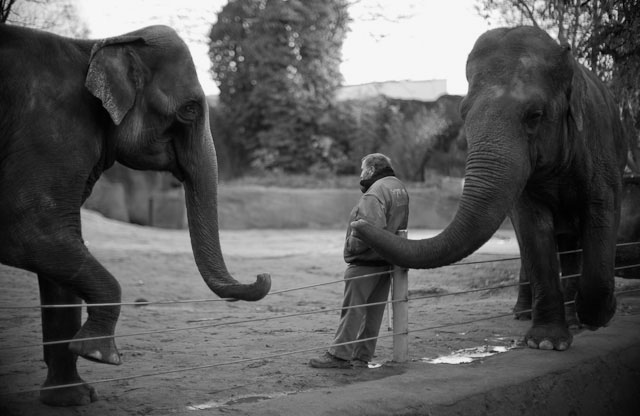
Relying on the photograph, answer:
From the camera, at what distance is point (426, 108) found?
85.4 feet

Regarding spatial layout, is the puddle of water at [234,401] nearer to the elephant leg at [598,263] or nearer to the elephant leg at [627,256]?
the elephant leg at [598,263]

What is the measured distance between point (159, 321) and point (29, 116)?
453 centimetres

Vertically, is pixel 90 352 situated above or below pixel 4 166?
below

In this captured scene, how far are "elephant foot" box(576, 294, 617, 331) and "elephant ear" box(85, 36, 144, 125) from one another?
3727mm

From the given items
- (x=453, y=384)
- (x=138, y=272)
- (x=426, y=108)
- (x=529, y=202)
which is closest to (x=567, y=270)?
(x=529, y=202)

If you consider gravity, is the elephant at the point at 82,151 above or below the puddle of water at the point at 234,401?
above

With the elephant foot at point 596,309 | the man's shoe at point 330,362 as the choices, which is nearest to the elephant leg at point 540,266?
the elephant foot at point 596,309

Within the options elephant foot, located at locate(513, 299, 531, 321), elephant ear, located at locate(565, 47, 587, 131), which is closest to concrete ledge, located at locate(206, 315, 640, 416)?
elephant foot, located at locate(513, 299, 531, 321)

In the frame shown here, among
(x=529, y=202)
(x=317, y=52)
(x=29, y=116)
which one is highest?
(x=317, y=52)

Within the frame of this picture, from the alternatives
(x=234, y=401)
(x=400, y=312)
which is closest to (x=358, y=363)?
(x=400, y=312)

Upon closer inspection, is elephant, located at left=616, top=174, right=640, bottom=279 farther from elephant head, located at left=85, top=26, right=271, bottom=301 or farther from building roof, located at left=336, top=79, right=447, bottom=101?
building roof, located at left=336, top=79, right=447, bottom=101

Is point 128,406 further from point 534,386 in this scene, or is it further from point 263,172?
point 263,172

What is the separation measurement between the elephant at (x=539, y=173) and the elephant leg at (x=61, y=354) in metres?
1.86

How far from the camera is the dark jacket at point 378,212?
5.88 meters
